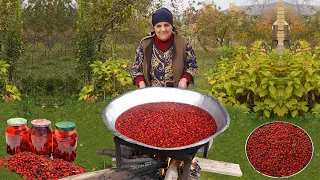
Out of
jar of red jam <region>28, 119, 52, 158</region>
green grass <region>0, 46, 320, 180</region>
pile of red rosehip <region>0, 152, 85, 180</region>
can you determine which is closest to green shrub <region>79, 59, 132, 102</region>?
green grass <region>0, 46, 320, 180</region>

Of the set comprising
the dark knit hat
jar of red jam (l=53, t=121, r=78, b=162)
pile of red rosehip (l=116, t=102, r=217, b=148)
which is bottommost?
jar of red jam (l=53, t=121, r=78, b=162)

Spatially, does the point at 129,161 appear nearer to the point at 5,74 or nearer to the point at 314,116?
the point at 314,116

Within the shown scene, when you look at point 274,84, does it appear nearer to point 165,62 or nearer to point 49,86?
point 165,62

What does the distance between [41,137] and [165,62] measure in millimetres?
1362

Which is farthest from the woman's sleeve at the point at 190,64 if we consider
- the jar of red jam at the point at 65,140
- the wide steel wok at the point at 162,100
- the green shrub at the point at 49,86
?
the green shrub at the point at 49,86

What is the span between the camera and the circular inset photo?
193 inches

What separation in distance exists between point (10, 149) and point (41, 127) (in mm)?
555

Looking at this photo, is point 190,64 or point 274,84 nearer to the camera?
point 190,64

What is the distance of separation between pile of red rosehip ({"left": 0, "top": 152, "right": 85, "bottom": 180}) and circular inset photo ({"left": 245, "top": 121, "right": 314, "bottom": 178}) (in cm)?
190

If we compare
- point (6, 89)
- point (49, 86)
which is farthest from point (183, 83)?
point (6, 89)

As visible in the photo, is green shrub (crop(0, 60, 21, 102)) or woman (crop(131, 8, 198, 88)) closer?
woman (crop(131, 8, 198, 88))

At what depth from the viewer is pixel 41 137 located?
4371 mm

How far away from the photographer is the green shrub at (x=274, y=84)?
6617mm

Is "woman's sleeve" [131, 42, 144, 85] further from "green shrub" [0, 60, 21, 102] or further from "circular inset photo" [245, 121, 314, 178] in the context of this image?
"green shrub" [0, 60, 21, 102]
